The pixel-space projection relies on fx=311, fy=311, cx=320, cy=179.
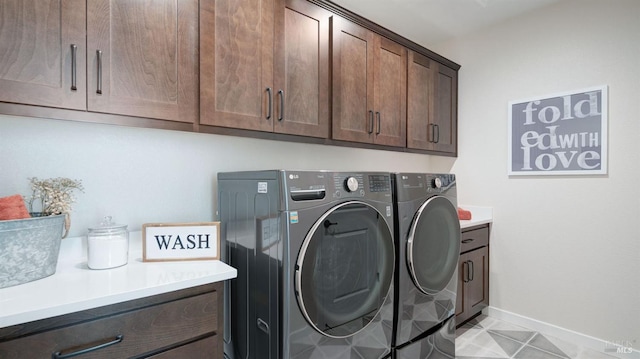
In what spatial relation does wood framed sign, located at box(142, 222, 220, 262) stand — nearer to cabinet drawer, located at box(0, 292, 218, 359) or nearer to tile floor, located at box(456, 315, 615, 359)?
cabinet drawer, located at box(0, 292, 218, 359)

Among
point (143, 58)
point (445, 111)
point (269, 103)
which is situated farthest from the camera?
point (445, 111)

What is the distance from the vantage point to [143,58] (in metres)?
1.26

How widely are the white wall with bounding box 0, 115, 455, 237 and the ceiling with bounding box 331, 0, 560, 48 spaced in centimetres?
142

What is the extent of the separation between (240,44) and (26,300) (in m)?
1.27

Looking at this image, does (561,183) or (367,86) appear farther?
(561,183)

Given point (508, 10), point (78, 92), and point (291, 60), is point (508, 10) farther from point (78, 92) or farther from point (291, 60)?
point (78, 92)

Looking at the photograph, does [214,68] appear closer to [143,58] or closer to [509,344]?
[143,58]

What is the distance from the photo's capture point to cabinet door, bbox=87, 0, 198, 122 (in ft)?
3.83

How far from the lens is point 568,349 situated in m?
2.21

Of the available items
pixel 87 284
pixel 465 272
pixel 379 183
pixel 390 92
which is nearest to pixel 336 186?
pixel 379 183

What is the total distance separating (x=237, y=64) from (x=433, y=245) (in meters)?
1.48

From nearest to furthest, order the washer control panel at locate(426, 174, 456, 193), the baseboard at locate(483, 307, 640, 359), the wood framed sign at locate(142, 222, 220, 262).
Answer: the wood framed sign at locate(142, 222, 220, 262)
the washer control panel at locate(426, 174, 456, 193)
the baseboard at locate(483, 307, 640, 359)

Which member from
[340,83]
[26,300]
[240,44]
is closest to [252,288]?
[26,300]

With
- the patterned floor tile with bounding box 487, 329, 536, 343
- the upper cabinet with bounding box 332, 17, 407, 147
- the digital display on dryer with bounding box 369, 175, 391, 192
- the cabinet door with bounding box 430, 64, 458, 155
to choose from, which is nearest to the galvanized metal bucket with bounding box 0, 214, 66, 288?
the digital display on dryer with bounding box 369, 175, 391, 192
